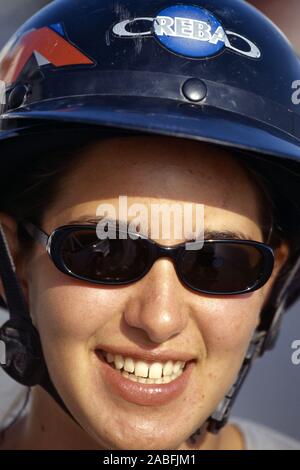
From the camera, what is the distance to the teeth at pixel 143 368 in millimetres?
1529

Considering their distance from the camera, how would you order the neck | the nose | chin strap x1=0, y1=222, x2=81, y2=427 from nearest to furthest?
1. the nose
2. chin strap x1=0, y1=222, x2=81, y2=427
3. the neck

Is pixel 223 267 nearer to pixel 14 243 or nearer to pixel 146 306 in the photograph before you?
pixel 146 306

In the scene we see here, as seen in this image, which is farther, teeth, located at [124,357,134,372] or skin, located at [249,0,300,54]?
skin, located at [249,0,300,54]

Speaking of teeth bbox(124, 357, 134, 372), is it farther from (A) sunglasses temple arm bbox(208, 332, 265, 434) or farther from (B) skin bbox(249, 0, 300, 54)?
(B) skin bbox(249, 0, 300, 54)

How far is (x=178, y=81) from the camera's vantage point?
1562mm

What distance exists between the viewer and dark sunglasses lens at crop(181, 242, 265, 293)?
4.91ft

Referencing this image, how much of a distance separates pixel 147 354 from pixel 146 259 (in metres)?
0.23

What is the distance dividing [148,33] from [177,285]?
66cm

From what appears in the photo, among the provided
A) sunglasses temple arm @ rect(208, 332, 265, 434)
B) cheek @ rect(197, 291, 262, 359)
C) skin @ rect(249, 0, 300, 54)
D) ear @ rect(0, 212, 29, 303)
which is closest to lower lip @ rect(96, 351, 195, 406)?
cheek @ rect(197, 291, 262, 359)

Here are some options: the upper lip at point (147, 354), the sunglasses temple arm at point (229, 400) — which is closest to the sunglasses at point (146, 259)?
the upper lip at point (147, 354)

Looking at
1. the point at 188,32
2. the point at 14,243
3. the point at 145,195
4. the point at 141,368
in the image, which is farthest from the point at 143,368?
the point at 188,32

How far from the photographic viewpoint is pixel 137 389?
60.5 inches

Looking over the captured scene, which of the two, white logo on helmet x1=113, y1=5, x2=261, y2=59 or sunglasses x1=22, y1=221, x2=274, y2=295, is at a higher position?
white logo on helmet x1=113, y1=5, x2=261, y2=59

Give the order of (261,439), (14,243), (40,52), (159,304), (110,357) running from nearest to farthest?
(159,304) → (110,357) → (40,52) → (14,243) → (261,439)
